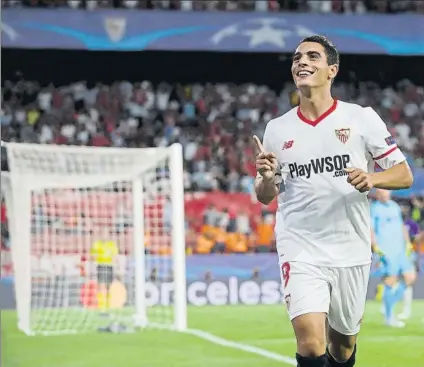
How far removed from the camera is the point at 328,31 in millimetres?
22031

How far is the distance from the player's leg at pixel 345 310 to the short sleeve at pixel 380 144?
1.77 feet

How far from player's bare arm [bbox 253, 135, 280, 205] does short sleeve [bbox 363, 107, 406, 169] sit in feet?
1.63

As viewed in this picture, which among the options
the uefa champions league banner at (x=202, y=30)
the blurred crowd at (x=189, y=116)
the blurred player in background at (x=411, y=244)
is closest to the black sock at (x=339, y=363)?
the blurred player in background at (x=411, y=244)

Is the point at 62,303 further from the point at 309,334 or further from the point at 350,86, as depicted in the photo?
the point at 350,86

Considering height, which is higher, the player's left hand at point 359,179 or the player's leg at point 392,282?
the player's left hand at point 359,179

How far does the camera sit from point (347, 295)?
5.01m

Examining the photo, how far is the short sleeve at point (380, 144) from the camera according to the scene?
4898 millimetres

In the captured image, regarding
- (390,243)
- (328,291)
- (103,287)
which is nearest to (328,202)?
(328,291)

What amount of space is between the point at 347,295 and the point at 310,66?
1120 millimetres

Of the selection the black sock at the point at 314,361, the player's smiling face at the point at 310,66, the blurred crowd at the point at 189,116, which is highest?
the blurred crowd at the point at 189,116

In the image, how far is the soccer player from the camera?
16.1 feet

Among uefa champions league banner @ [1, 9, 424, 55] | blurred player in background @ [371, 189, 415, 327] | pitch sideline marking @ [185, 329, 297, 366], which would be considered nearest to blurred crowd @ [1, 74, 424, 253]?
uefa champions league banner @ [1, 9, 424, 55]

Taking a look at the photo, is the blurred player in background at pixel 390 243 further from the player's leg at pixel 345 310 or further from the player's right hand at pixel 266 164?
the player's right hand at pixel 266 164

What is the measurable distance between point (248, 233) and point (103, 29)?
18.9 ft
